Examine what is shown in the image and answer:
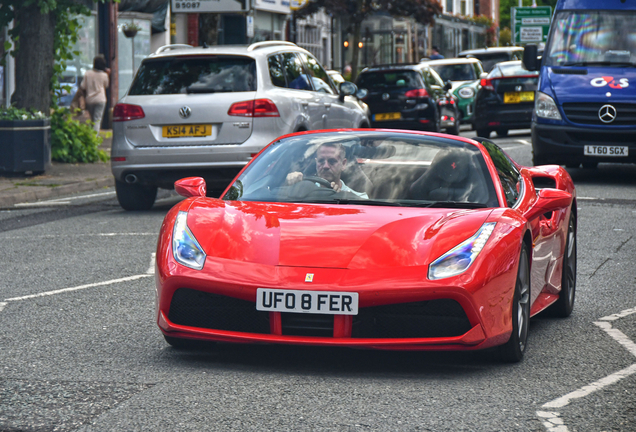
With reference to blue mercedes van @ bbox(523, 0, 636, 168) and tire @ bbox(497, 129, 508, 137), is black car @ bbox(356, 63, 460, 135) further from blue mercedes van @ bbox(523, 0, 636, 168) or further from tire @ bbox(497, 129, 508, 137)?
blue mercedes van @ bbox(523, 0, 636, 168)

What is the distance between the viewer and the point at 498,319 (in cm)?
482

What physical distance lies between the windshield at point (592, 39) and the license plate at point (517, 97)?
29.6 ft

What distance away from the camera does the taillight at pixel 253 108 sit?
37.0 ft

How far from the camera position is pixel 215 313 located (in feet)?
16.1

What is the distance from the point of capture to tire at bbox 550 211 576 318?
20.8ft

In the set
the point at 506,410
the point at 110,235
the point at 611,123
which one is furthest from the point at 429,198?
the point at 611,123

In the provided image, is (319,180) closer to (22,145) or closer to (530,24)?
(22,145)

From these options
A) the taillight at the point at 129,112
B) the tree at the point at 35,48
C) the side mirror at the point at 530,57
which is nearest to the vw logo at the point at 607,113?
the side mirror at the point at 530,57

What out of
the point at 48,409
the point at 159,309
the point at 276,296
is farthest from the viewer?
the point at 159,309

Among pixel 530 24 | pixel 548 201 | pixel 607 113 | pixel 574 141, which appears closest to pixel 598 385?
pixel 548 201

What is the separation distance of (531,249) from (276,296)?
1.46 metres

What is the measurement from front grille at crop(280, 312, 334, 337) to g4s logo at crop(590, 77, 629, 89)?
10007 millimetres

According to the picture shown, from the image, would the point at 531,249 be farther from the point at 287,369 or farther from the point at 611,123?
the point at 611,123

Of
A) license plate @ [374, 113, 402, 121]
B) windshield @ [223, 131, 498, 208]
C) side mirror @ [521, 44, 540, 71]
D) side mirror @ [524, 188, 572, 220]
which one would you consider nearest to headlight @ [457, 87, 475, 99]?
license plate @ [374, 113, 402, 121]
